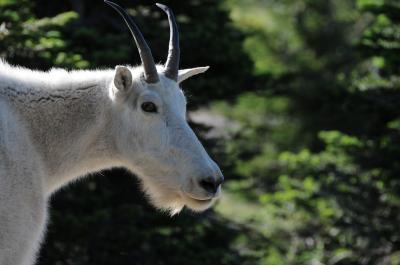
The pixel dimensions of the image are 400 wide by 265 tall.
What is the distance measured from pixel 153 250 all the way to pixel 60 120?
14.6 ft

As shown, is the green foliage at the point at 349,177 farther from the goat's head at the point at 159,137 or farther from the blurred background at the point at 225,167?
the goat's head at the point at 159,137

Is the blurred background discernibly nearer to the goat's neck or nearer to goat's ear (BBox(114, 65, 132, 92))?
the goat's neck

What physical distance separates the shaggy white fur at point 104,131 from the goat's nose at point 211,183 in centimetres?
2

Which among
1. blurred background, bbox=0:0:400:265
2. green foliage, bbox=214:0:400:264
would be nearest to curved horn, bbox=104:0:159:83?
blurred background, bbox=0:0:400:265

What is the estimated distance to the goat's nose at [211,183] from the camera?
6922mm

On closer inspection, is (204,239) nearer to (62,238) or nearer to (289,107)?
(62,238)

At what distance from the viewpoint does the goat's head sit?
7.03 meters

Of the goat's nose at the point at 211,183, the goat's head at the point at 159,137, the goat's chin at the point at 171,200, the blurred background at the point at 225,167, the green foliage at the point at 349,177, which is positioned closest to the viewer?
the goat's nose at the point at 211,183

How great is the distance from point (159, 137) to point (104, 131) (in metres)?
0.48

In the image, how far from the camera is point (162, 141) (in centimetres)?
713

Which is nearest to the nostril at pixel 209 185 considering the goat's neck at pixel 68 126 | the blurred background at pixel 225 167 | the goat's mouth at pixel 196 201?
the goat's mouth at pixel 196 201

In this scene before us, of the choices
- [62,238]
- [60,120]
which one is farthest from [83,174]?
[62,238]

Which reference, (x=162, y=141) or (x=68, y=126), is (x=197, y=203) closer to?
(x=162, y=141)

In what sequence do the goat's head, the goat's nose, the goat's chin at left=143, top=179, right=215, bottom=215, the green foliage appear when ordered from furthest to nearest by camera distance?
1. the green foliage
2. the goat's chin at left=143, top=179, right=215, bottom=215
3. the goat's head
4. the goat's nose
